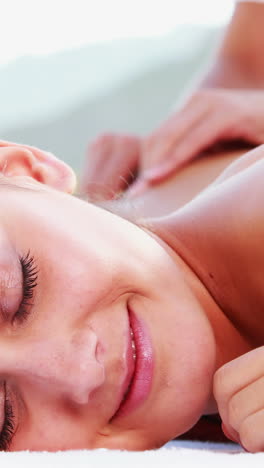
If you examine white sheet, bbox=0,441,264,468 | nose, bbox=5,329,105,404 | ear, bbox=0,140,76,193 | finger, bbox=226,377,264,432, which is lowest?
ear, bbox=0,140,76,193

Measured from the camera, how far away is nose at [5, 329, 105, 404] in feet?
2.40

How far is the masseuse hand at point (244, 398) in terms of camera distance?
70 centimetres

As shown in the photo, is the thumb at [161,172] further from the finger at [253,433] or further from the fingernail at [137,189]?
the finger at [253,433]

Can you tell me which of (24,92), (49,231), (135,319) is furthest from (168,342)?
(24,92)

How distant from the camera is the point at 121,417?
79cm

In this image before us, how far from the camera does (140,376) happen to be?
2.57 ft

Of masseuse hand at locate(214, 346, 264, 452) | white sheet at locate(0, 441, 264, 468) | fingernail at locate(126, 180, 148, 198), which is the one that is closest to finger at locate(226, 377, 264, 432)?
masseuse hand at locate(214, 346, 264, 452)

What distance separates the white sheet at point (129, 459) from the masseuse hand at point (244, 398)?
0.08m

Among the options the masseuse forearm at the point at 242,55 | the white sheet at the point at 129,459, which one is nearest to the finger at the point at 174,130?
the masseuse forearm at the point at 242,55

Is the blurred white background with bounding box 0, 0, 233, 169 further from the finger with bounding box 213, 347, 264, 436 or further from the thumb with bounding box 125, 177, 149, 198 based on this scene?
the finger with bounding box 213, 347, 264, 436

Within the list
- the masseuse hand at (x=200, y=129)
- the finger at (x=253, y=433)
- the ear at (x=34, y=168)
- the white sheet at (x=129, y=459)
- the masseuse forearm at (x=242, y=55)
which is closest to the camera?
the white sheet at (x=129, y=459)

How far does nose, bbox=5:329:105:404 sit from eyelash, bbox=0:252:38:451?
34 mm

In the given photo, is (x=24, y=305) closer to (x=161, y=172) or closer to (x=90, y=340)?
(x=90, y=340)

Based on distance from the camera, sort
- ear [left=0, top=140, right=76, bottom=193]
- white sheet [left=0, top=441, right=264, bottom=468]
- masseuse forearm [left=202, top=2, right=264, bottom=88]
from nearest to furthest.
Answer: white sheet [left=0, top=441, right=264, bottom=468]
ear [left=0, top=140, right=76, bottom=193]
masseuse forearm [left=202, top=2, right=264, bottom=88]
